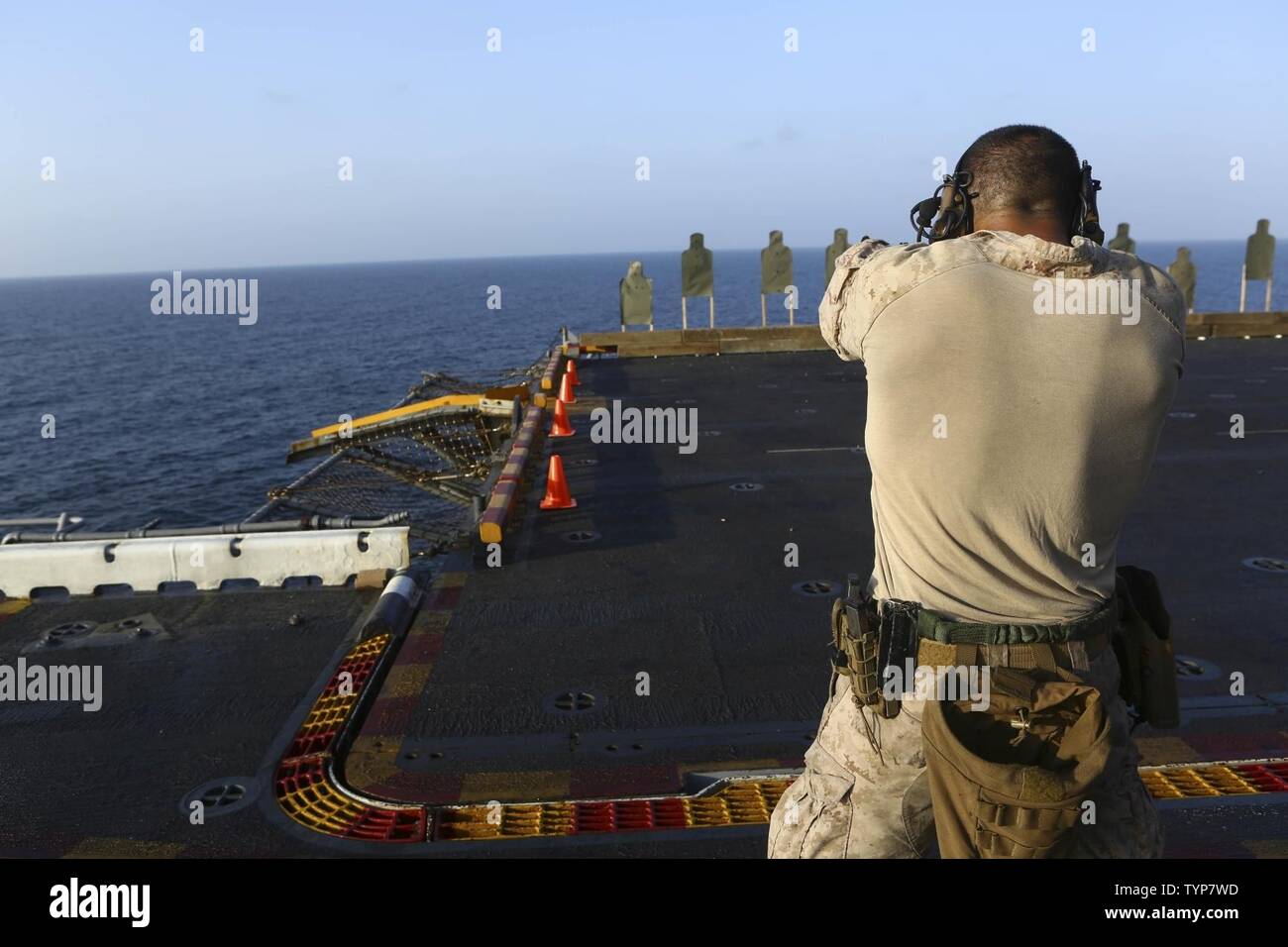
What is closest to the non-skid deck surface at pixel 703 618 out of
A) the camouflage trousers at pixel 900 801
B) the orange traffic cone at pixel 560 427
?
the orange traffic cone at pixel 560 427

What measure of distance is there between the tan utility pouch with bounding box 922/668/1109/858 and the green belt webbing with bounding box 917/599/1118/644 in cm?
9

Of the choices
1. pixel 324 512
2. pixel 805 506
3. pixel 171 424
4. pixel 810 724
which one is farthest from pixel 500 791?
pixel 171 424

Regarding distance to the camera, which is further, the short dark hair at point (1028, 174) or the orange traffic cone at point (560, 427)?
the orange traffic cone at point (560, 427)

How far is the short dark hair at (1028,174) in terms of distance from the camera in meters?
2.44

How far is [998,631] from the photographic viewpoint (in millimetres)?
2445

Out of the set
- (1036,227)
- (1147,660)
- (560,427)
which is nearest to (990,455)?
(1036,227)

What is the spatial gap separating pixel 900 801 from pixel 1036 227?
153 centimetres

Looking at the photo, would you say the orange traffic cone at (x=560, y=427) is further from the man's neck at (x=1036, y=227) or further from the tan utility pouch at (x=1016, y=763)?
the tan utility pouch at (x=1016, y=763)

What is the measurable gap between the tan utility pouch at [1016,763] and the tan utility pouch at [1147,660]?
0.45m

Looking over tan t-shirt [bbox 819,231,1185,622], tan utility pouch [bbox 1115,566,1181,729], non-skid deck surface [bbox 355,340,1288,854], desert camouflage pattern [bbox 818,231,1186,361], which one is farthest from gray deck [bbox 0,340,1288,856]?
desert camouflage pattern [bbox 818,231,1186,361]

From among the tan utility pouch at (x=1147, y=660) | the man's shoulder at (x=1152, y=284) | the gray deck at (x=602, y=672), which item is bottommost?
the gray deck at (x=602, y=672)

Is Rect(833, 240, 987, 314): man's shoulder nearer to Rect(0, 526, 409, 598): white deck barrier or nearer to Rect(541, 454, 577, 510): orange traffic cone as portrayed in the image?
Rect(0, 526, 409, 598): white deck barrier

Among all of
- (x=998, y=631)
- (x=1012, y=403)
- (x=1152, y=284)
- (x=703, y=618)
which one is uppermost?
(x=1152, y=284)

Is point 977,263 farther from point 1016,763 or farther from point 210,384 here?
point 210,384
